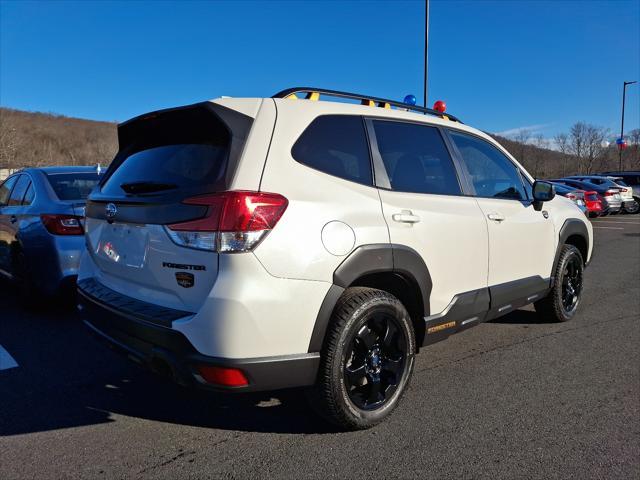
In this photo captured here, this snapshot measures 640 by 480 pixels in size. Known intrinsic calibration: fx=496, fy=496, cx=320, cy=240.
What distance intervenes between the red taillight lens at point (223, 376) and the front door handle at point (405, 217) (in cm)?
126

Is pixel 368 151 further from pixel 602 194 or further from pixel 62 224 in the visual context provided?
pixel 602 194

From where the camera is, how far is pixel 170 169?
271 cm

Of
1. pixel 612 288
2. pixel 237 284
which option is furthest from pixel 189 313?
pixel 612 288

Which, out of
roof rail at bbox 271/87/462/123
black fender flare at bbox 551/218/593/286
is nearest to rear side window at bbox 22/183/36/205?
roof rail at bbox 271/87/462/123

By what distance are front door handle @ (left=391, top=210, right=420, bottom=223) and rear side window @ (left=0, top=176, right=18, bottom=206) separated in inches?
194

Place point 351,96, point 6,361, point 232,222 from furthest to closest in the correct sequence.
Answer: point 6,361 → point 351,96 → point 232,222

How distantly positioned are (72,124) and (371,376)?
376 ft

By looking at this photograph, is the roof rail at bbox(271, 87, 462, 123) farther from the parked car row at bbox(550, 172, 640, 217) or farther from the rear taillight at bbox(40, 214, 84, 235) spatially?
the parked car row at bbox(550, 172, 640, 217)

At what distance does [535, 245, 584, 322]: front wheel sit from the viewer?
4797 millimetres

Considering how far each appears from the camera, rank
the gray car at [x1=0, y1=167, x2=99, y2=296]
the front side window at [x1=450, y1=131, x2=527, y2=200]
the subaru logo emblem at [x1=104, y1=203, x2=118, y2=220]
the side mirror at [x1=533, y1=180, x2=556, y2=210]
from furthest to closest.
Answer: the gray car at [x1=0, y1=167, x2=99, y2=296] < the side mirror at [x1=533, y1=180, x2=556, y2=210] < the front side window at [x1=450, y1=131, x2=527, y2=200] < the subaru logo emblem at [x1=104, y1=203, x2=118, y2=220]

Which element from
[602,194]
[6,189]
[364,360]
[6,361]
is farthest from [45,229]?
[602,194]

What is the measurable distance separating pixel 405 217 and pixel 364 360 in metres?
0.88

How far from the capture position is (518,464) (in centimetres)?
256

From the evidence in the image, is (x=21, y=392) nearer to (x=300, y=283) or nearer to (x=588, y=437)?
(x=300, y=283)
